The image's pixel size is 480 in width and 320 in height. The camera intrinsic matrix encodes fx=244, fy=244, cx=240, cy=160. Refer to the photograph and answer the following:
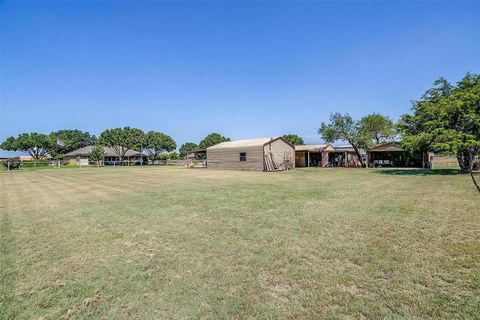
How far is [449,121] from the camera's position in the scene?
16.9 m

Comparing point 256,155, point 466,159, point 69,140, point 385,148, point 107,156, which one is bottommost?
point 466,159

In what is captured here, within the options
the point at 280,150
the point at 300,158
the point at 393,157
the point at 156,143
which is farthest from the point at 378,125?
the point at 156,143

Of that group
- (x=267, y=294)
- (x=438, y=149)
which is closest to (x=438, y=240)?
(x=267, y=294)

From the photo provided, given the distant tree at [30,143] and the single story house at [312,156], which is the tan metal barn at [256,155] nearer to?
the single story house at [312,156]

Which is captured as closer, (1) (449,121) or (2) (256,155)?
(1) (449,121)

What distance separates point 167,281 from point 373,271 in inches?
111

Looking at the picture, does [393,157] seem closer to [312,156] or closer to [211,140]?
[312,156]

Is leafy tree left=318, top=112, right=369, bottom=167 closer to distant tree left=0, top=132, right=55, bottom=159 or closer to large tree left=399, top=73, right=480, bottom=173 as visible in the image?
large tree left=399, top=73, right=480, bottom=173

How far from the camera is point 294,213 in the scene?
21.4 ft

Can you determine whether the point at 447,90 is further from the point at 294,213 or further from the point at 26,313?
the point at 26,313

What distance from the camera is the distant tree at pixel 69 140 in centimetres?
6631

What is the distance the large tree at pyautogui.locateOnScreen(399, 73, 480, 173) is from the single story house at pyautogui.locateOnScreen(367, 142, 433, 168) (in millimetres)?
9855

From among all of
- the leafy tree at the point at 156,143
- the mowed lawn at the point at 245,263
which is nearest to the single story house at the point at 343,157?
the mowed lawn at the point at 245,263

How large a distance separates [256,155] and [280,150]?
3802mm
